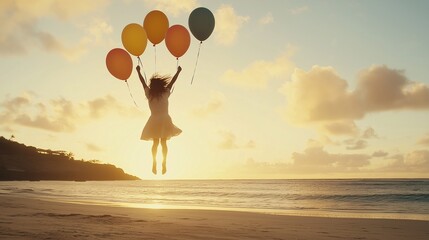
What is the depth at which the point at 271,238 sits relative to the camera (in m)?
9.00

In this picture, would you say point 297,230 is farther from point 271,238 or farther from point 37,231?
point 37,231

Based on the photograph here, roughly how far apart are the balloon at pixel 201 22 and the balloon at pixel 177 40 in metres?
0.25

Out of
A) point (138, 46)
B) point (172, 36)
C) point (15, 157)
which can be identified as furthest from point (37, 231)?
point (15, 157)

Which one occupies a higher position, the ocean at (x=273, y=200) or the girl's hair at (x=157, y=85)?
the girl's hair at (x=157, y=85)

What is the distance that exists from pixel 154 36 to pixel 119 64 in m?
0.90

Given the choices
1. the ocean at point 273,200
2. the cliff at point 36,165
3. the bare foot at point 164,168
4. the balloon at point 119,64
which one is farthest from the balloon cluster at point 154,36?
the cliff at point 36,165

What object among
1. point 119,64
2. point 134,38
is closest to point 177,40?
point 134,38

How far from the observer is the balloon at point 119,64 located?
8.43m

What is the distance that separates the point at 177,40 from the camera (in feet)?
27.7

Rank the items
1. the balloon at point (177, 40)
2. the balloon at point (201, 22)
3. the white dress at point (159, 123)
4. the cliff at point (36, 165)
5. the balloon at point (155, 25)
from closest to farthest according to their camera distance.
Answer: the white dress at point (159, 123), the balloon at point (177, 40), the balloon at point (155, 25), the balloon at point (201, 22), the cliff at point (36, 165)

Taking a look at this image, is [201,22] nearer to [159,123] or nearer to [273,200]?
[159,123]

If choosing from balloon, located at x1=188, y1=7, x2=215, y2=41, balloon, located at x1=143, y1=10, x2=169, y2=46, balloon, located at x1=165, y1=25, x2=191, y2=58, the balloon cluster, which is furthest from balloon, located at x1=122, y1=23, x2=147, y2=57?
balloon, located at x1=188, y1=7, x2=215, y2=41

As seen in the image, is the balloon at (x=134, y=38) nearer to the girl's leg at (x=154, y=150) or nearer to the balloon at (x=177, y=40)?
the balloon at (x=177, y=40)

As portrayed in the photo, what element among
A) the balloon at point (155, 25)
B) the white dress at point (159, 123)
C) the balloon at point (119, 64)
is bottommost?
the white dress at point (159, 123)
